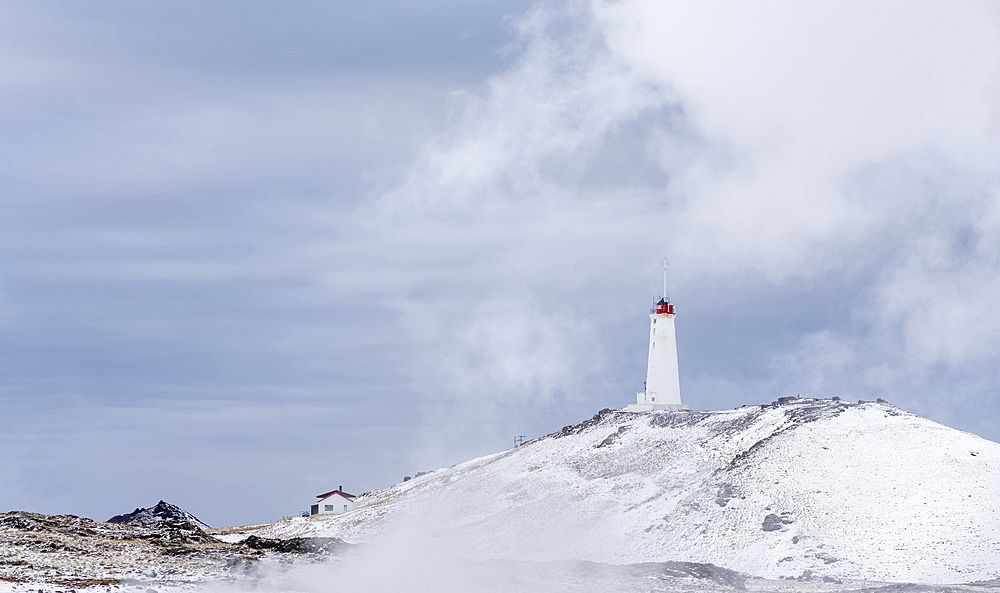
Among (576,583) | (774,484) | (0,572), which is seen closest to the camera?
(0,572)

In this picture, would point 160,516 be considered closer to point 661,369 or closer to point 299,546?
point 299,546

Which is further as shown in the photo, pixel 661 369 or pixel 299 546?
pixel 661 369

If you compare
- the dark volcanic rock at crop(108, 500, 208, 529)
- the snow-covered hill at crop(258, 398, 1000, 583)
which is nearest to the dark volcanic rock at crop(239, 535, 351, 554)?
the snow-covered hill at crop(258, 398, 1000, 583)

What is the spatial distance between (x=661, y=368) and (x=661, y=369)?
0.32ft

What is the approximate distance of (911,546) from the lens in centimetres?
6656

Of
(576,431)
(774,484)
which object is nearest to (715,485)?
(774,484)

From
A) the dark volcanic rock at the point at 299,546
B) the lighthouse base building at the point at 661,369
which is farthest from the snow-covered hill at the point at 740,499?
the dark volcanic rock at the point at 299,546

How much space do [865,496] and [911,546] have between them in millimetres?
7619

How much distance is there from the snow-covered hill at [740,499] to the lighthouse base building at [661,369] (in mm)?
6331

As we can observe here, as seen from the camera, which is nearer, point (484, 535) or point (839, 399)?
point (484, 535)

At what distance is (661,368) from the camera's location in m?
110

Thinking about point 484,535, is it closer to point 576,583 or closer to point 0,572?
point 576,583

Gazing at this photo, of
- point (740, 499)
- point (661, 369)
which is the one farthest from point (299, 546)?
point (661, 369)

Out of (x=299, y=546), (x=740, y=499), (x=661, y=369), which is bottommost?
(x=299, y=546)
